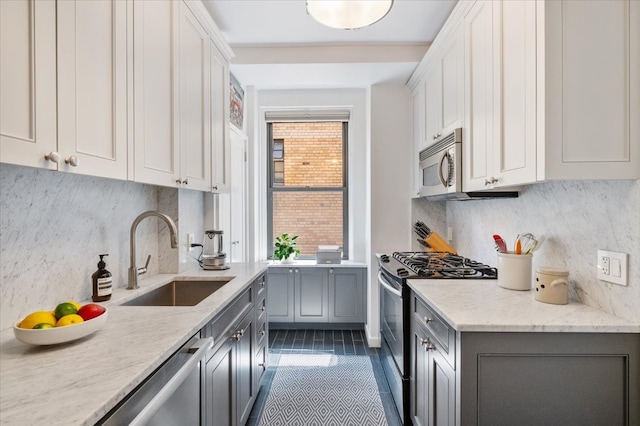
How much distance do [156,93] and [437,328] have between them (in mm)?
1712

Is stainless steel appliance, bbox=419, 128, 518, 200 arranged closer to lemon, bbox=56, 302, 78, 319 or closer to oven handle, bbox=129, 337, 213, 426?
oven handle, bbox=129, 337, 213, 426

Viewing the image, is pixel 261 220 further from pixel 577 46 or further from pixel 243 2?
pixel 577 46

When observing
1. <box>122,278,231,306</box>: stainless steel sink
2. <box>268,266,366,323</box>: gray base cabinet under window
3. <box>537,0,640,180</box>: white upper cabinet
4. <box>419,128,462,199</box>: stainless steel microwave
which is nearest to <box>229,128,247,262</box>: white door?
<box>268,266,366,323</box>: gray base cabinet under window

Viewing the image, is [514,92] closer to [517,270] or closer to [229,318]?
[517,270]

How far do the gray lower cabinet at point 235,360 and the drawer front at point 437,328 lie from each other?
98 cm

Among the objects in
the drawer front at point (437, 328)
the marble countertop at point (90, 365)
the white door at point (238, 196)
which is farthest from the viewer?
the white door at point (238, 196)

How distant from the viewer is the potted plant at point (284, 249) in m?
→ 3.91

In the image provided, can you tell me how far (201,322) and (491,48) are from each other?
184cm

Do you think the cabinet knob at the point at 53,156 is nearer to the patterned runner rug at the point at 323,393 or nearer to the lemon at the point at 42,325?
the lemon at the point at 42,325

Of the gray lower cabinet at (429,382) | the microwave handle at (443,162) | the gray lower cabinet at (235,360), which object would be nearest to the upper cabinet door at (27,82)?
the gray lower cabinet at (235,360)

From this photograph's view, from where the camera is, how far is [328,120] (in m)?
4.03

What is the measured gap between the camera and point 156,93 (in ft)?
5.36

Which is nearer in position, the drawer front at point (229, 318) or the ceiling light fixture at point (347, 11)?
the drawer front at point (229, 318)

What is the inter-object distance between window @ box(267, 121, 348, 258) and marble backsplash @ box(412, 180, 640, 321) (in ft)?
7.01
